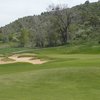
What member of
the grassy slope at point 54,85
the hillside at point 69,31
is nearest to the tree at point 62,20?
the hillside at point 69,31

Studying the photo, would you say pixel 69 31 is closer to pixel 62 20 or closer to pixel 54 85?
pixel 62 20

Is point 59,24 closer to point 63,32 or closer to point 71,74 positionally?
point 63,32

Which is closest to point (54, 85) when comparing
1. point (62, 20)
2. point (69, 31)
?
point (62, 20)

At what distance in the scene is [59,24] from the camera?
8762 centimetres

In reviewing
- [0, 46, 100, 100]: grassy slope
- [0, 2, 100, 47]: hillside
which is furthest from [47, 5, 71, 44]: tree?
[0, 46, 100, 100]: grassy slope

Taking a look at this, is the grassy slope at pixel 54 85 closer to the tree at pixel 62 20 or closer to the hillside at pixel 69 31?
the hillside at pixel 69 31

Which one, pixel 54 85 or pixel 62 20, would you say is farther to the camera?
pixel 62 20

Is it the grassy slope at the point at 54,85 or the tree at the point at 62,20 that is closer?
the grassy slope at the point at 54,85

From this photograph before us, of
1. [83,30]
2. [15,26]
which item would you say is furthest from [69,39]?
[15,26]

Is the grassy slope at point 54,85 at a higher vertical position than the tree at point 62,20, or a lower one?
lower

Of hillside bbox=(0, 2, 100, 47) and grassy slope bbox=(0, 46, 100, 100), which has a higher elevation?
hillside bbox=(0, 2, 100, 47)

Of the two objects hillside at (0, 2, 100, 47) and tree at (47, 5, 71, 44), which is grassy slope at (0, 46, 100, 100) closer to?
hillside at (0, 2, 100, 47)

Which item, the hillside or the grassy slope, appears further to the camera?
the hillside

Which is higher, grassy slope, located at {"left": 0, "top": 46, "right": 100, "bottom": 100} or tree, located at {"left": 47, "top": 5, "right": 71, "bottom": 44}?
tree, located at {"left": 47, "top": 5, "right": 71, "bottom": 44}
